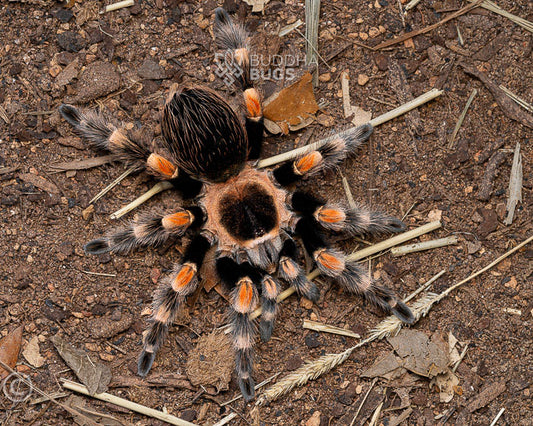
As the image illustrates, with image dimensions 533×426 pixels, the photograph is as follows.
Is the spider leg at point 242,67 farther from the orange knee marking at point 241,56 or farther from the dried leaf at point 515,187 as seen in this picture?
the dried leaf at point 515,187

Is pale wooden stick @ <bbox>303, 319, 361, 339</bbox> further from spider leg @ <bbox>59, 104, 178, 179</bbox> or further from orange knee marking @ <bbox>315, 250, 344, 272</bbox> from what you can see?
spider leg @ <bbox>59, 104, 178, 179</bbox>

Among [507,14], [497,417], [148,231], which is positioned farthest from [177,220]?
[507,14]

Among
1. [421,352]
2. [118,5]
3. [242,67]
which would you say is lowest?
[421,352]

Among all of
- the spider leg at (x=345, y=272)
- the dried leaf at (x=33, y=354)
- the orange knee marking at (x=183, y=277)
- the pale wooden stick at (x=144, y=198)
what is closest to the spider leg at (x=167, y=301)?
the orange knee marking at (x=183, y=277)

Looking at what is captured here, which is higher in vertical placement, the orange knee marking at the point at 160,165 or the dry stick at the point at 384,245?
the orange knee marking at the point at 160,165

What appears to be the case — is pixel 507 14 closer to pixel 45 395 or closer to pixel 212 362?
pixel 212 362

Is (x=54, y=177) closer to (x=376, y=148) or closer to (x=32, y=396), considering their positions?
(x=32, y=396)

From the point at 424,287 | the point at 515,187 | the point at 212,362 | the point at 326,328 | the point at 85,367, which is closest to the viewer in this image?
the point at 85,367
